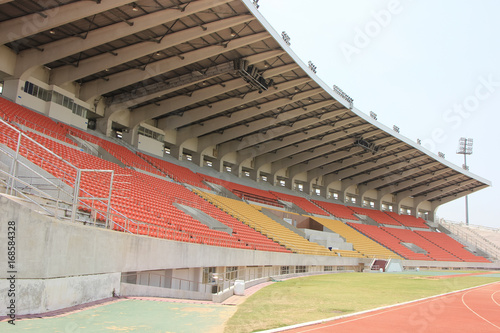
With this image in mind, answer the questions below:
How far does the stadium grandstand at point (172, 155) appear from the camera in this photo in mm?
9055

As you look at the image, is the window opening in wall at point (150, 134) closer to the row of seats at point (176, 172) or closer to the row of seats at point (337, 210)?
the row of seats at point (176, 172)

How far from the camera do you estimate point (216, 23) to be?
20312mm

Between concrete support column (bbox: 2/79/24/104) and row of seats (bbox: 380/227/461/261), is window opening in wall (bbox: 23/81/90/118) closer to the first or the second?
concrete support column (bbox: 2/79/24/104)

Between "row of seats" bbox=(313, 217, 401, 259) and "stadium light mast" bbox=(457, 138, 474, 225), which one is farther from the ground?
"stadium light mast" bbox=(457, 138, 474, 225)

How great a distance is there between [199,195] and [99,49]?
10.8 meters

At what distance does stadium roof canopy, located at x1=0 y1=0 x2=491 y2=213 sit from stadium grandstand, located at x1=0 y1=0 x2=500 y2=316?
3.8 inches

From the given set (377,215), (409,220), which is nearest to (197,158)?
(377,215)

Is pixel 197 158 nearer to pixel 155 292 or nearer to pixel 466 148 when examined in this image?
pixel 155 292

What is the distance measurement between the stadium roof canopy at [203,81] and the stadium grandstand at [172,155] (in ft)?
0.31

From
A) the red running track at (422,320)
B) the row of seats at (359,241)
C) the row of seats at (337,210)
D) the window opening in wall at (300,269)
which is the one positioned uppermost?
the row of seats at (337,210)

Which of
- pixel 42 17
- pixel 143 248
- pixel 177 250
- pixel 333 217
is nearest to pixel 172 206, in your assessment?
pixel 177 250

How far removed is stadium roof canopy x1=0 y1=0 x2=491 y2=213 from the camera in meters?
19.3

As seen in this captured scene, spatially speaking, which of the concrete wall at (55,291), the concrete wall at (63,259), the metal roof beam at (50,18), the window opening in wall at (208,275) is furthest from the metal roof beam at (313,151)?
the concrete wall at (55,291)

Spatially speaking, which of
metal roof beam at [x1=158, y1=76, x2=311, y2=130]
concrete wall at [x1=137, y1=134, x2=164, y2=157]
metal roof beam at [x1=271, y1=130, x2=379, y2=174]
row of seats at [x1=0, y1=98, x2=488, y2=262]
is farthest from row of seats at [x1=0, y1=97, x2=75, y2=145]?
metal roof beam at [x1=271, y1=130, x2=379, y2=174]
